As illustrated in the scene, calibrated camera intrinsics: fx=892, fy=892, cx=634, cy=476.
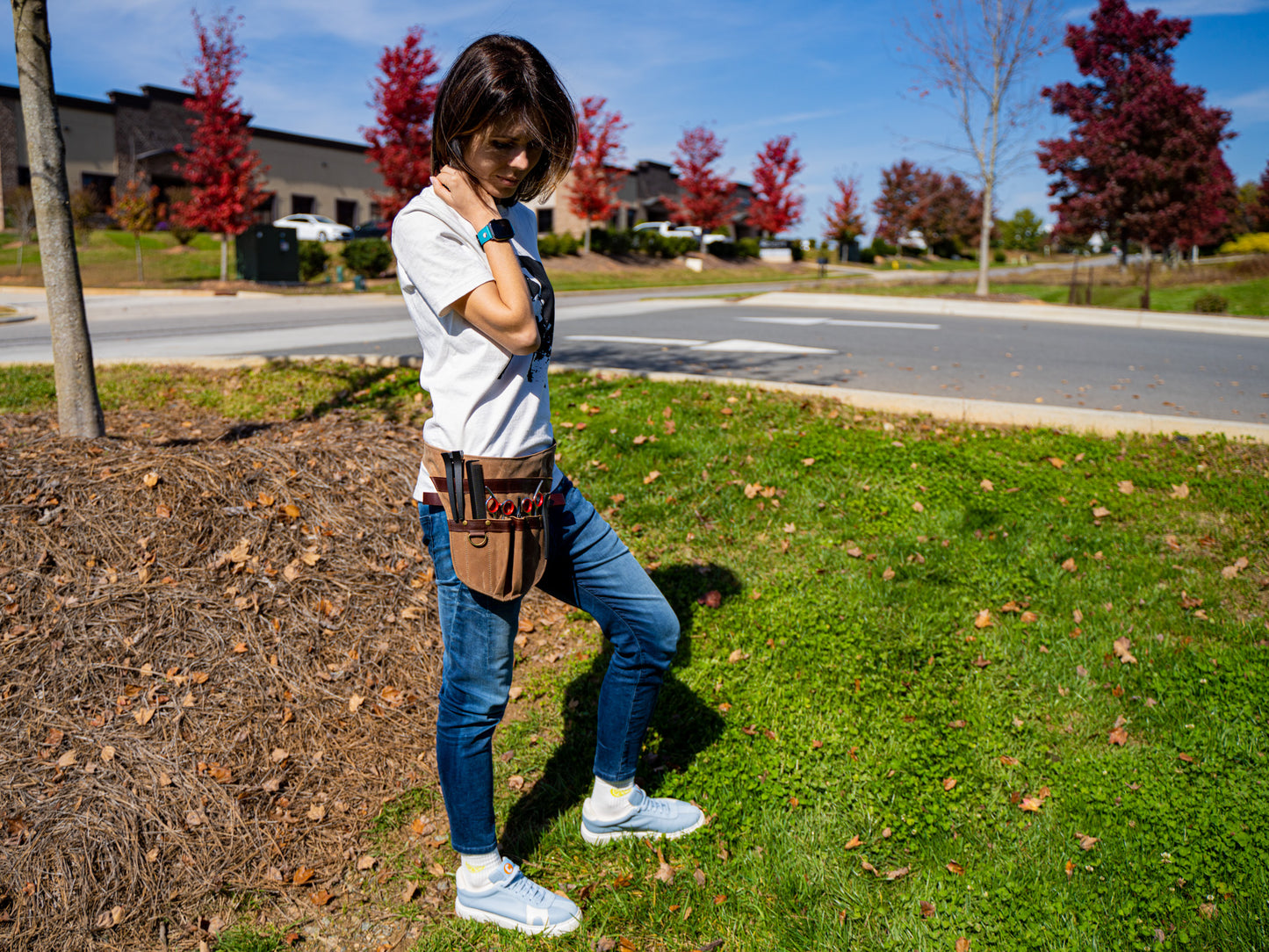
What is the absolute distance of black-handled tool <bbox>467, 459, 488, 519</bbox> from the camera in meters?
1.99

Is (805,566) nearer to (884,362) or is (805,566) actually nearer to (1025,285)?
(884,362)

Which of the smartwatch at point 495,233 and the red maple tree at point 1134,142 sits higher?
the red maple tree at point 1134,142

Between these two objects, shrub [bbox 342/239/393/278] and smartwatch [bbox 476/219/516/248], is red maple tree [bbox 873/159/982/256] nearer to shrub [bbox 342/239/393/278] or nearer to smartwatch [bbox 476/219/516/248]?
shrub [bbox 342/239/393/278]

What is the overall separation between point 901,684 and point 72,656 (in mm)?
3144

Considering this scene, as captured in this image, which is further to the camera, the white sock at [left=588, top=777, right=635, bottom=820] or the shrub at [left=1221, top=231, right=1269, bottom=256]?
the shrub at [left=1221, top=231, right=1269, bottom=256]

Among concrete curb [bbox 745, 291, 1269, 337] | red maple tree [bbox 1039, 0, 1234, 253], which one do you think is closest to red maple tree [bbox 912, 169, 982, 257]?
red maple tree [bbox 1039, 0, 1234, 253]

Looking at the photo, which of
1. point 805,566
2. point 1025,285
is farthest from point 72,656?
point 1025,285

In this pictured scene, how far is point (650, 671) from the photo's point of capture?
2570 millimetres

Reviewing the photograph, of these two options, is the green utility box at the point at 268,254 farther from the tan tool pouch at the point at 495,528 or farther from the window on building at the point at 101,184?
the tan tool pouch at the point at 495,528

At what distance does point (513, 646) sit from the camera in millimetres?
2248

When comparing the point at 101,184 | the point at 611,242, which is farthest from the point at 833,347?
the point at 101,184

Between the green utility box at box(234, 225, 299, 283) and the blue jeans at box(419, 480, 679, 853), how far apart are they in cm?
2398

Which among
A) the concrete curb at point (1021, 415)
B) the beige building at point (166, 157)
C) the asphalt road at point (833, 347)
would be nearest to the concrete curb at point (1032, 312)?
the asphalt road at point (833, 347)

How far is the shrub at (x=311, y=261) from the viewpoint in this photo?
1022 inches
